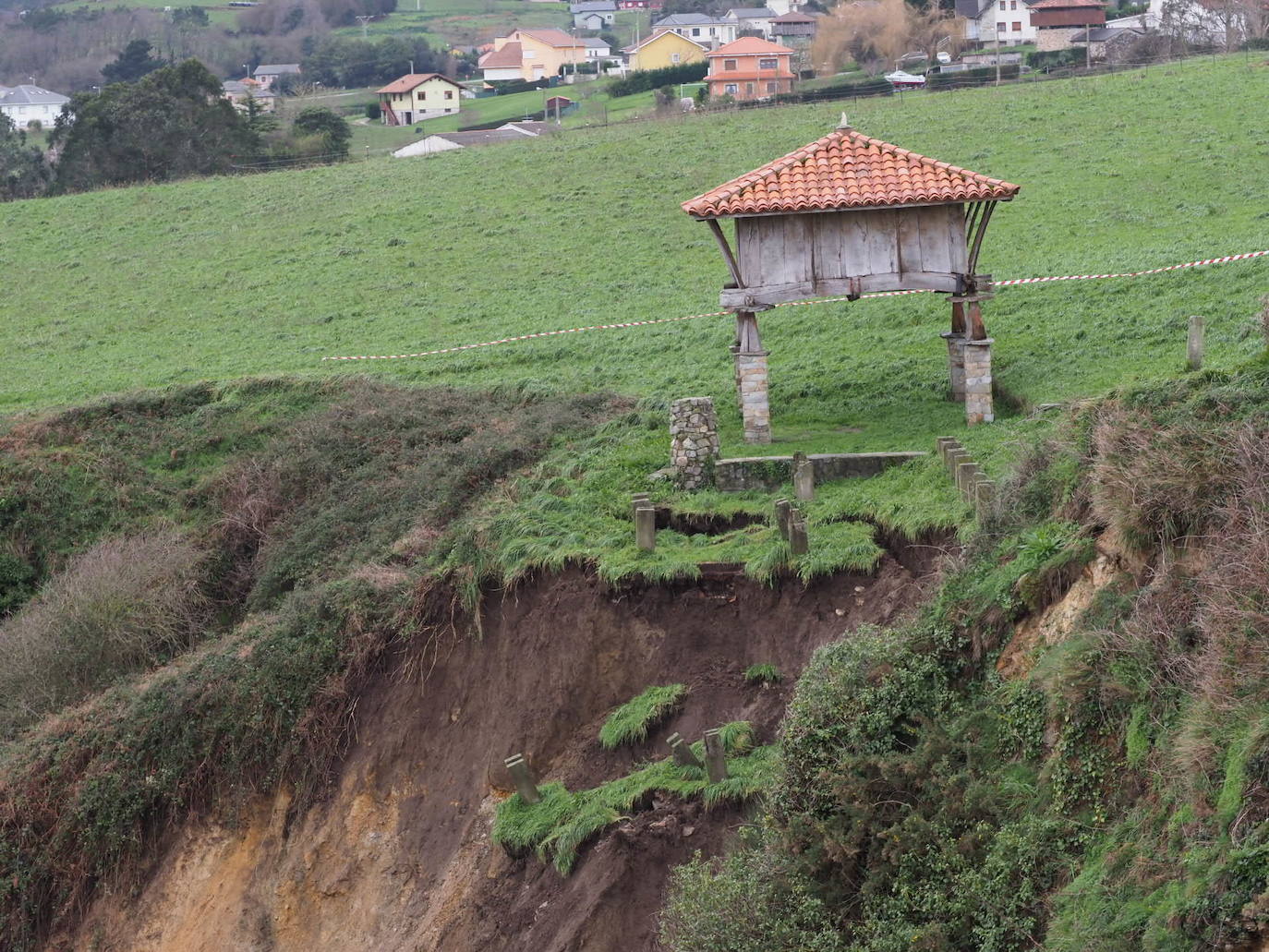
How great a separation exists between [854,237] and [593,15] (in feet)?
449

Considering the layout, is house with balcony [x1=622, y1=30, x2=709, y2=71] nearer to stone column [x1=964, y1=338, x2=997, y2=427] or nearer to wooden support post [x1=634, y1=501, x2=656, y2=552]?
stone column [x1=964, y1=338, x2=997, y2=427]

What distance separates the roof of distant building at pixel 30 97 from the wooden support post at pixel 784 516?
12075 centimetres

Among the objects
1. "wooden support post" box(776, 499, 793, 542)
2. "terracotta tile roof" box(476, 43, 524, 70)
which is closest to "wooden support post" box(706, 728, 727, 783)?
"wooden support post" box(776, 499, 793, 542)

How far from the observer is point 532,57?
115125mm

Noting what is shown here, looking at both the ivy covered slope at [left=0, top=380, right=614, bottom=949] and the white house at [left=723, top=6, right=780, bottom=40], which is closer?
the ivy covered slope at [left=0, top=380, right=614, bottom=949]

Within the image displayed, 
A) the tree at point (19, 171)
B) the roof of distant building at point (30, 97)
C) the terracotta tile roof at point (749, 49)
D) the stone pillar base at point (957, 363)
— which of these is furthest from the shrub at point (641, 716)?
the roof of distant building at point (30, 97)

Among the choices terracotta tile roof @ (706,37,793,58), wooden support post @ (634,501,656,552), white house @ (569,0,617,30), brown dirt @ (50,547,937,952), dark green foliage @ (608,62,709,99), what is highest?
white house @ (569,0,617,30)

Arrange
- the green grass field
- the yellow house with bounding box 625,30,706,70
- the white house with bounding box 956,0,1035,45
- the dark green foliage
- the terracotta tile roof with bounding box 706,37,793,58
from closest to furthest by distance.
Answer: the green grass field → the dark green foliage → the terracotta tile roof with bounding box 706,37,793,58 → the white house with bounding box 956,0,1035,45 → the yellow house with bounding box 625,30,706,70

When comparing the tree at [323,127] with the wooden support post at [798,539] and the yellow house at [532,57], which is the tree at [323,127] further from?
the yellow house at [532,57]

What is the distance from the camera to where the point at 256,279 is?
3931 cm

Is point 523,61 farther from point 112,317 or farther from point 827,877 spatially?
point 827,877

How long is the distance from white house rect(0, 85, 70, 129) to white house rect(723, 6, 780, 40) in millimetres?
54416

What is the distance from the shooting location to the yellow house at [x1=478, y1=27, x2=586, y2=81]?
113 m

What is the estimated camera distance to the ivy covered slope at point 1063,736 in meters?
9.41
